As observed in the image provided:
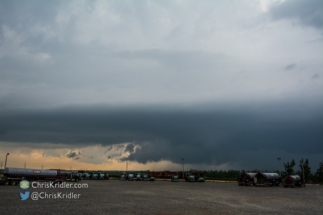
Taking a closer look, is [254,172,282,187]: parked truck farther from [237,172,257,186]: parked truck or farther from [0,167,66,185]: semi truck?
[0,167,66,185]: semi truck

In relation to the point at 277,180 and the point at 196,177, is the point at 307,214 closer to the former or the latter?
the point at 277,180

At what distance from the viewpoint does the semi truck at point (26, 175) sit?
232ft

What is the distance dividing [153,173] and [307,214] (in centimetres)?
11684

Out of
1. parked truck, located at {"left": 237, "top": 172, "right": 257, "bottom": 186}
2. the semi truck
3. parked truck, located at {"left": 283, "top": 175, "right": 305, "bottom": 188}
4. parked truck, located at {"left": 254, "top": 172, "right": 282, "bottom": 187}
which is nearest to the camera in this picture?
the semi truck

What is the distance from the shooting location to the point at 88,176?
121 meters

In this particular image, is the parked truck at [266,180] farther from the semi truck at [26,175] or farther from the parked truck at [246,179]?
the semi truck at [26,175]

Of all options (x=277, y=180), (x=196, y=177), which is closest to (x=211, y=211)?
(x=277, y=180)

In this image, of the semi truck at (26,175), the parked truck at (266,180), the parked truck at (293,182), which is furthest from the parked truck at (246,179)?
the semi truck at (26,175)

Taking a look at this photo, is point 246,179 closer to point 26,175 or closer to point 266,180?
point 266,180

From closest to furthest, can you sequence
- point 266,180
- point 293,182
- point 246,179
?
point 293,182 < point 266,180 < point 246,179

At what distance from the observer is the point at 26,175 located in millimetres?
75812

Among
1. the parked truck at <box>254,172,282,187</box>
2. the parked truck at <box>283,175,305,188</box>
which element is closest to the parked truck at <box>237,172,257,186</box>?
the parked truck at <box>254,172,282,187</box>

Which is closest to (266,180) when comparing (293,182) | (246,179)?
(246,179)

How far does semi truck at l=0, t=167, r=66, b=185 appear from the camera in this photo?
70819mm
